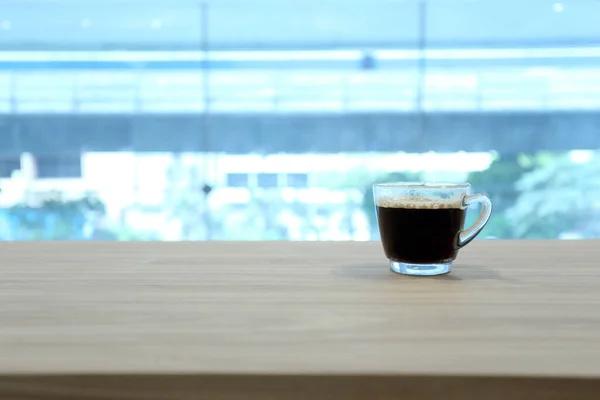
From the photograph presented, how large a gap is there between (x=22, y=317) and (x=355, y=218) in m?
3.06

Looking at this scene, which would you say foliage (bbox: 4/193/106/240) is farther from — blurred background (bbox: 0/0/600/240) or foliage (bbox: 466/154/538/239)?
foliage (bbox: 466/154/538/239)

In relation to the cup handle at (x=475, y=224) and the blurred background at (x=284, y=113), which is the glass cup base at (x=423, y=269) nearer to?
the cup handle at (x=475, y=224)

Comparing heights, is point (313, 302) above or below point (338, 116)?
below

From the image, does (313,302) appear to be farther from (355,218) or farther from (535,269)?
(355,218)

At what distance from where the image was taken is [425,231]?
567 millimetres

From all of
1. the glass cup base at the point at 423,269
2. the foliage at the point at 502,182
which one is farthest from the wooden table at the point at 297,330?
the foliage at the point at 502,182

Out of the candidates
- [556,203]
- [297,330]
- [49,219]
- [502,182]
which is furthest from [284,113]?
[297,330]

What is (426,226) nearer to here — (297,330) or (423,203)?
(423,203)

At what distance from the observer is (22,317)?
42 centimetres

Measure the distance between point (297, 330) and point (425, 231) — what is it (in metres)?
0.23

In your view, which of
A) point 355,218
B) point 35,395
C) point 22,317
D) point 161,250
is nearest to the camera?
point 35,395

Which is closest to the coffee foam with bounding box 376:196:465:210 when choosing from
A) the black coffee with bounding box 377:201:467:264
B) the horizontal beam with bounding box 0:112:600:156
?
the black coffee with bounding box 377:201:467:264

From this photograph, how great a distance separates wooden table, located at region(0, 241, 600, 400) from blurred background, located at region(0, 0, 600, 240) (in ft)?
9.41

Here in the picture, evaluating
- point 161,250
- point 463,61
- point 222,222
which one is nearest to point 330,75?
point 463,61
